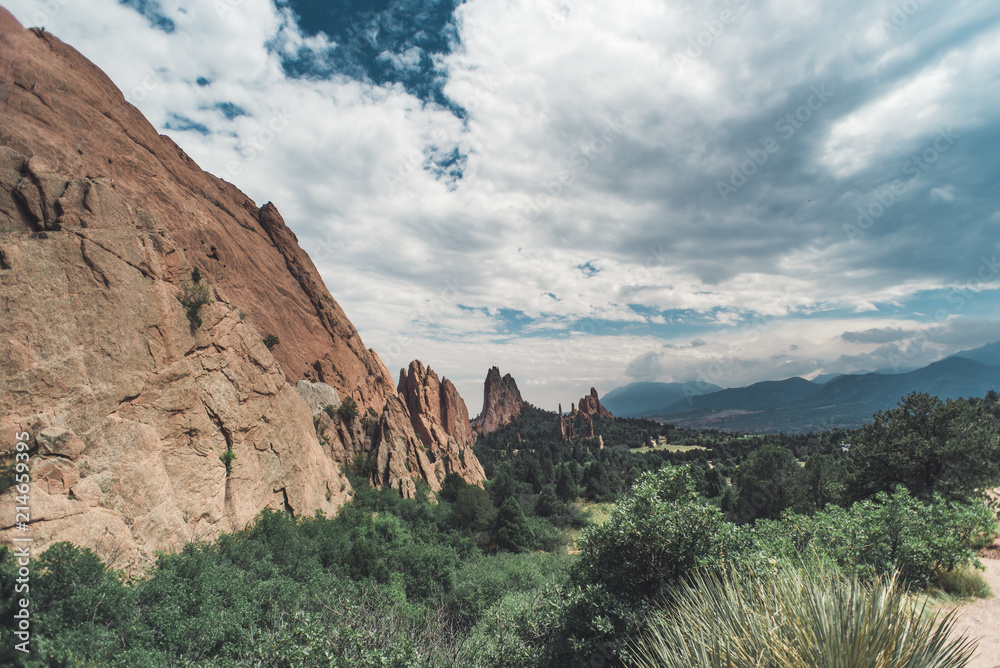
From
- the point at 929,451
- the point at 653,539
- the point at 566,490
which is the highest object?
the point at 653,539

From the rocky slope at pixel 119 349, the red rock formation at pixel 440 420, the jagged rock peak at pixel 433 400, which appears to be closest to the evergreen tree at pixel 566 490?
the red rock formation at pixel 440 420

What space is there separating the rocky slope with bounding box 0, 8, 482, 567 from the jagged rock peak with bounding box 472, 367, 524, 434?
12854cm

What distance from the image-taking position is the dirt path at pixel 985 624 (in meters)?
9.19

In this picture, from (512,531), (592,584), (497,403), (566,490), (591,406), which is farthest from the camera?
(591,406)

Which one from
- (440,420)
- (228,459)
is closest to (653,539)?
(228,459)

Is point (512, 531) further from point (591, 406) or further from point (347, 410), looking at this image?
point (591, 406)

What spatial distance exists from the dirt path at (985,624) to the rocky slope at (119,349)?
24977 mm

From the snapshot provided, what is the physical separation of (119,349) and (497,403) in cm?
15753

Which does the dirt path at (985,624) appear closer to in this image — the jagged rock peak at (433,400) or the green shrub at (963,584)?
the green shrub at (963,584)

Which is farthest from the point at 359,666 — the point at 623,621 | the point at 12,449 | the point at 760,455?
the point at 760,455

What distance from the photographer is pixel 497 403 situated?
171 m

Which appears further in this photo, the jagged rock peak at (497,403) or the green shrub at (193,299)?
the jagged rock peak at (497,403)

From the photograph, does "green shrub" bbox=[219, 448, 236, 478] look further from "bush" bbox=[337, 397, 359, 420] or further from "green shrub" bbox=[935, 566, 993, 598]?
"green shrub" bbox=[935, 566, 993, 598]

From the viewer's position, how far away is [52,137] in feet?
86.6
